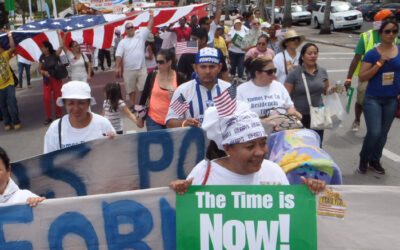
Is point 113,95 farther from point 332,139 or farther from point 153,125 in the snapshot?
point 332,139

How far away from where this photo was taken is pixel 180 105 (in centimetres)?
435

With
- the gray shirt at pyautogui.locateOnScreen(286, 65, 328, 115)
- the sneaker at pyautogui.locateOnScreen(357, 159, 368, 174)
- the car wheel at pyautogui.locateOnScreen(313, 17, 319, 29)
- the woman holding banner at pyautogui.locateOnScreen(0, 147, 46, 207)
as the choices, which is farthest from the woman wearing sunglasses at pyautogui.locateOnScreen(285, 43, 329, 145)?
the car wheel at pyautogui.locateOnScreen(313, 17, 319, 29)

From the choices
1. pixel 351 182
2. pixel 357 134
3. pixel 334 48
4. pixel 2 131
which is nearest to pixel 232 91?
pixel 351 182

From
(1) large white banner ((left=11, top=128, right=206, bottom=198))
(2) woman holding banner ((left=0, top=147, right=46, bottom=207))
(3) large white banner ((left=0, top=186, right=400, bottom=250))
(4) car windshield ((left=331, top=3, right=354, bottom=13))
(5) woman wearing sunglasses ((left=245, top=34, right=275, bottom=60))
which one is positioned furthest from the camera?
(4) car windshield ((left=331, top=3, right=354, bottom=13))

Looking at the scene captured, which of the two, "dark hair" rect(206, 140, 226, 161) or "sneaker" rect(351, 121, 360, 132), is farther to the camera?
"sneaker" rect(351, 121, 360, 132)

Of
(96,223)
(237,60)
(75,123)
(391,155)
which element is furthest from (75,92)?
(237,60)

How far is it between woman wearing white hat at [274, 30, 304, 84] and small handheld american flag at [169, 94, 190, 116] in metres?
2.56

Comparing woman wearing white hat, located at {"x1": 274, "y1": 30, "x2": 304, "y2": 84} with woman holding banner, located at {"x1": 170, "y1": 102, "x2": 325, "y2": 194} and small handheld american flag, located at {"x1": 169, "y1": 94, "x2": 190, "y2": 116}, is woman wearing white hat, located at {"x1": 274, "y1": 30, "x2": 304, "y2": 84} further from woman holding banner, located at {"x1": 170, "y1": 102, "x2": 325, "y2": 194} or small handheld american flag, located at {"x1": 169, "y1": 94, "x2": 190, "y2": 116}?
woman holding banner, located at {"x1": 170, "y1": 102, "x2": 325, "y2": 194}

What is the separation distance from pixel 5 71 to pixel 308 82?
604 cm

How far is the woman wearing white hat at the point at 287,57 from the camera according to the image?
6.48m

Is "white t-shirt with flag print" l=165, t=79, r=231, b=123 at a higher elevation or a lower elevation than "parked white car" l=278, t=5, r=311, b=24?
higher

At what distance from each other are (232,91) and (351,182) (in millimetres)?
3388

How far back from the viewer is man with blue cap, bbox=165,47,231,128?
4312 millimetres

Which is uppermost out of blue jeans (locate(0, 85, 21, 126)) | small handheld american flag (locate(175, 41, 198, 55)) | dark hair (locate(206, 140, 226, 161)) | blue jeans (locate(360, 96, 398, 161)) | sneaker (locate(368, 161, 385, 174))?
small handheld american flag (locate(175, 41, 198, 55))
